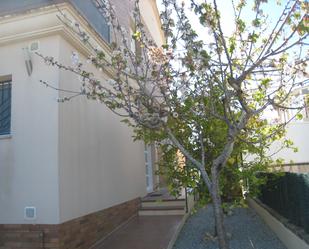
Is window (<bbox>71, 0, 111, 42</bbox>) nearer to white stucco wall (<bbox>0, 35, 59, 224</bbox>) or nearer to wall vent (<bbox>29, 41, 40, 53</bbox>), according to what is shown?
wall vent (<bbox>29, 41, 40, 53</bbox>)

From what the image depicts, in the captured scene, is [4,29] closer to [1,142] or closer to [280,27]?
[1,142]

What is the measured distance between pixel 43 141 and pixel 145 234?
127 inches

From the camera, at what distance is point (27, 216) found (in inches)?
226

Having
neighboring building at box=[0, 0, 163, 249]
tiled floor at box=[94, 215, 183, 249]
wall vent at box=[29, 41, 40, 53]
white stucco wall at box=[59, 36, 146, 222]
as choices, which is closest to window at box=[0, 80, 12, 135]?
neighboring building at box=[0, 0, 163, 249]

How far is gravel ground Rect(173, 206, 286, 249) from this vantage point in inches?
267

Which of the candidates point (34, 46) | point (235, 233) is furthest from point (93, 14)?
point (235, 233)

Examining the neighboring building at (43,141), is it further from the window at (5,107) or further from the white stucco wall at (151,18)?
the white stucco wall at (151,18)

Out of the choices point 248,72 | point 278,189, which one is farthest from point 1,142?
point 278,189

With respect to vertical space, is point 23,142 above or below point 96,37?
below

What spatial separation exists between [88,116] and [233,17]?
3.61 metres

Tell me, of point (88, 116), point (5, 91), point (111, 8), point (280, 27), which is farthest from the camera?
point (88, 116)

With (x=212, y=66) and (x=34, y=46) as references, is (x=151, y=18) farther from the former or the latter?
(x=212, y=66)

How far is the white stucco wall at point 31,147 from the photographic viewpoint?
571 cm

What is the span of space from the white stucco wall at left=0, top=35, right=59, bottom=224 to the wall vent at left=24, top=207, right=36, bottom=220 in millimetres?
71
